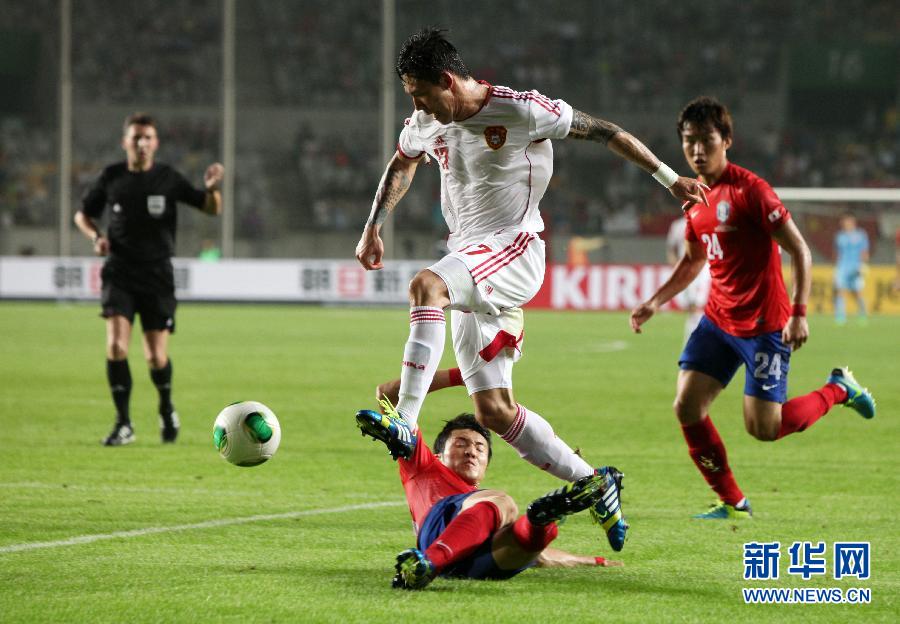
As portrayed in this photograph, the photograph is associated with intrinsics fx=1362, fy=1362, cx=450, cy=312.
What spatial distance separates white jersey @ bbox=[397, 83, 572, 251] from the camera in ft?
17.9

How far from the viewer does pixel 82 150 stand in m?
34.3

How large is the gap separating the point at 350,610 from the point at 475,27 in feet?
111

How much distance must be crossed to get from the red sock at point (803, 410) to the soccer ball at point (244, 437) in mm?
2752

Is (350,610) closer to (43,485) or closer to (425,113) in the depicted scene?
(425,113)

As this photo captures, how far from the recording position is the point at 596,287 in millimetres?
29031

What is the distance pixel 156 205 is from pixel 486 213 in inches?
177

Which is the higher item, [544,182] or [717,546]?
[544,182]

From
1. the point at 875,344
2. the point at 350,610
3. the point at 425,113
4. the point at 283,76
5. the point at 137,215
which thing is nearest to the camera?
the point at 350,610

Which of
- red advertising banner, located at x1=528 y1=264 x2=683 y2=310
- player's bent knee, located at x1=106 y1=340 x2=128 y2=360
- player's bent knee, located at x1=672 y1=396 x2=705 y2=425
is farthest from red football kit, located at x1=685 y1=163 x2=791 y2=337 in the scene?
red advertising banner, located at x1=528 y1=264 x2=683 y2=310

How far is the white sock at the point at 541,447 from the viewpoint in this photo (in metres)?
5.54

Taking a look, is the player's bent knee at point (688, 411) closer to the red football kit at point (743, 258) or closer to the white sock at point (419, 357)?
the red football kit at point (743, 258)

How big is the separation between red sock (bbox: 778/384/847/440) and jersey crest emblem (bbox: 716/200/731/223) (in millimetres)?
1045

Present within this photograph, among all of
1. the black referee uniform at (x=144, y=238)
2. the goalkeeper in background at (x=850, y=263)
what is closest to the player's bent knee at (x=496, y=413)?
the black referee uniform at (x=144, y=238)

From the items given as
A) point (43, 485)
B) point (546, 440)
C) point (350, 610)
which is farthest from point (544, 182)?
point (43, 485)
